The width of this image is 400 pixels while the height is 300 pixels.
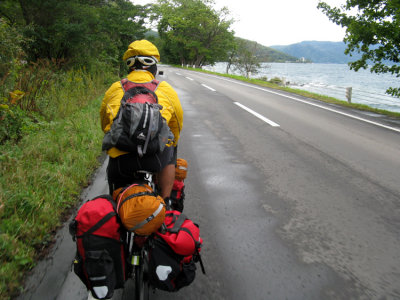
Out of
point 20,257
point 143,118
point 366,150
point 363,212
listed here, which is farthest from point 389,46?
point 20,257

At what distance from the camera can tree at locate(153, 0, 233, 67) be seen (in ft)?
178

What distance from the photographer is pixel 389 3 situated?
340 inches

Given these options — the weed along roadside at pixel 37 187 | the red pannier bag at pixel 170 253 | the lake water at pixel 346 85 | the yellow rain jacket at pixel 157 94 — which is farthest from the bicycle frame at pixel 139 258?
the lake water at pixel 346 85

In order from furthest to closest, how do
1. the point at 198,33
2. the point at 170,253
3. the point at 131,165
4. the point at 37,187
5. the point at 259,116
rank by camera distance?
the point at 198,33
the point at 259,116
the point at 37,187
the point at 131,165
the point at 170,253

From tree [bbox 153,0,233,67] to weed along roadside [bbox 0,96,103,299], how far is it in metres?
54.1

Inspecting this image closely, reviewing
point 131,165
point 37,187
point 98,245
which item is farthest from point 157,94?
point 37,187

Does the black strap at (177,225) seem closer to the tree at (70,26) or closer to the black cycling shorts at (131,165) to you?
the black cycling shorts at (131,165)

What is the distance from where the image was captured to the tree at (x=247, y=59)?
47.8 metres

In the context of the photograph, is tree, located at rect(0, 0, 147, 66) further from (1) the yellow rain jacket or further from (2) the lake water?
(2) the lake water

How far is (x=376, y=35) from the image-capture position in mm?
9570

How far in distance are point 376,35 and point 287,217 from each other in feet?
29.8

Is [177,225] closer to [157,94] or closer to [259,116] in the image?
[157,94]

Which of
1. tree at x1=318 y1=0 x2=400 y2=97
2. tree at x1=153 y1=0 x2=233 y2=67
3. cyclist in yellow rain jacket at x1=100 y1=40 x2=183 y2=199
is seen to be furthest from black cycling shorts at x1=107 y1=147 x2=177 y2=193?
tree at x1=153 y1=0 x2=233 y2=67

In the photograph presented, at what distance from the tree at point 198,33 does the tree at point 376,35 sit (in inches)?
1856
